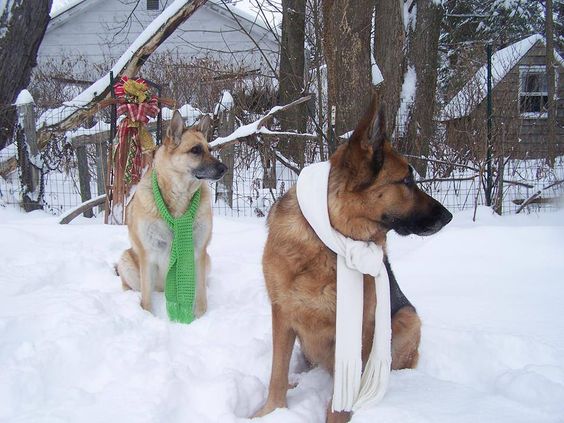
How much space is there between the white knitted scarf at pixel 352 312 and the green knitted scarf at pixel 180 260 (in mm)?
1715

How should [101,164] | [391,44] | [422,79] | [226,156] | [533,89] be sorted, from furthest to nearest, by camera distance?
[533,89] < [422,79] < [101,164] < [226,156] < [391,44]

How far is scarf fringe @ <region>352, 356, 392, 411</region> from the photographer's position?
215cm

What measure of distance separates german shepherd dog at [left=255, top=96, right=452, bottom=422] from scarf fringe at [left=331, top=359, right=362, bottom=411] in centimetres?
7

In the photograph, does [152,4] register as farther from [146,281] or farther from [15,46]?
[146,281]

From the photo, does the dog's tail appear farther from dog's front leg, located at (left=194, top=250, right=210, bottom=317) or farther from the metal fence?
the metal fence

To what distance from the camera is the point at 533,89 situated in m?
12.2

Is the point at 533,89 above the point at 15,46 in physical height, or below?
below

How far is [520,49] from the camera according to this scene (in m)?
13.1

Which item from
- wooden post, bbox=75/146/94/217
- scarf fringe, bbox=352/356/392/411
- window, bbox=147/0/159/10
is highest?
window, bbox=147/0/159/10

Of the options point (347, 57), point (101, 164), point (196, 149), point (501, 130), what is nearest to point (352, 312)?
point (196, 149)

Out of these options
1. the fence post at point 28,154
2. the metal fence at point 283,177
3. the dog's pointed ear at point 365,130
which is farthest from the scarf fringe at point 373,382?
the fence post at point 28,154

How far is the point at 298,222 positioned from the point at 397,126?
5.58 m

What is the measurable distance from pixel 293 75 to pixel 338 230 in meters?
5.28

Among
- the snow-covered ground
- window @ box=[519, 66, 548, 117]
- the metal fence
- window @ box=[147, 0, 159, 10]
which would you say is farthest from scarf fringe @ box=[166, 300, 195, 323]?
window @ box=[147, 0, 159, 10]
